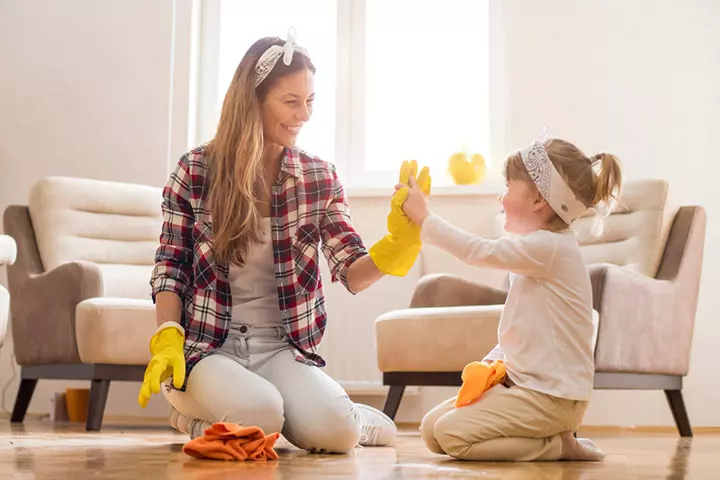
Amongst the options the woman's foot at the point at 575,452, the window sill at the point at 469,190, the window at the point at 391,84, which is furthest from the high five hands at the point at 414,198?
the window at the point at 391,84

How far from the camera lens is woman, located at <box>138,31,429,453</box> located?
1.81 meters

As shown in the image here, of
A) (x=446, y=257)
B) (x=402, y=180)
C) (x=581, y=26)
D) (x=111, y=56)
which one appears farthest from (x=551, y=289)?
(x=111, y=56)

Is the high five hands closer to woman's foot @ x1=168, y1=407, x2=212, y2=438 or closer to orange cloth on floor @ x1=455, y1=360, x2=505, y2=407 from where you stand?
orange cloth on floor @ x1=455, y1=360, x2=505, y2=407

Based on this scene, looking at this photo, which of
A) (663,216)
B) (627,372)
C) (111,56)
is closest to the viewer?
(627,372)

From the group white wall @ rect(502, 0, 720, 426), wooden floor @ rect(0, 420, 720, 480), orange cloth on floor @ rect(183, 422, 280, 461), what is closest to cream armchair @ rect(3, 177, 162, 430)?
wooden floor @ rect(0, 420, 720, 480)

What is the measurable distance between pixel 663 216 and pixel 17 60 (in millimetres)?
2827

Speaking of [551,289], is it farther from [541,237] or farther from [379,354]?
[379,354]

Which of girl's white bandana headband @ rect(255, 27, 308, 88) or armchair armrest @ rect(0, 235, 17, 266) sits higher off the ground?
girl's white bandana headband @ rect(255, 27, 308, 88)

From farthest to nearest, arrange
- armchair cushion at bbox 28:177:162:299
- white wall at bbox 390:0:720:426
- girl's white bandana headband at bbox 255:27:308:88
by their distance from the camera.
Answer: white wall at bbox 390:0:720:426
armchair cushion at bbox 28:177:162:299
girl's white bandana headband at bbox 255:27:308:88

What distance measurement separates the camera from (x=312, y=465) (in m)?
1.54

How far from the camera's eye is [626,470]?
1498 mm

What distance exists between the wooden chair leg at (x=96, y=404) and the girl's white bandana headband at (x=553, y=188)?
5.39 ft

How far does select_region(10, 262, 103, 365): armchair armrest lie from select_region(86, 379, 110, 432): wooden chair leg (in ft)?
0.41

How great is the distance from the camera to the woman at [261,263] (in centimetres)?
181
